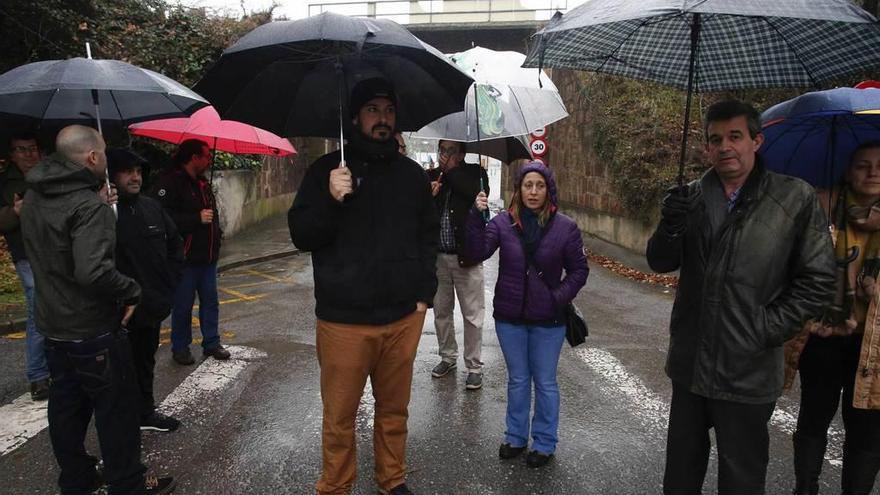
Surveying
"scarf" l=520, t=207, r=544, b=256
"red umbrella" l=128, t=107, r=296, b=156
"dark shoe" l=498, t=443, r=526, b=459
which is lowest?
"dark shoe" l=498, t=443, r=526, b=459

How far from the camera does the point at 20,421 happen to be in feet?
12.8

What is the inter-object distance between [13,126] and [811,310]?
480 cm

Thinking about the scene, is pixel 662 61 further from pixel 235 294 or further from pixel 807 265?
pixel 235 294

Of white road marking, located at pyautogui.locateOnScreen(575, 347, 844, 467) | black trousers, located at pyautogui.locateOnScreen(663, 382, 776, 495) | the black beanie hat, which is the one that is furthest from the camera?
white road marking, located at pyautogui.locateOnScreen(575, 347, 844, 467)

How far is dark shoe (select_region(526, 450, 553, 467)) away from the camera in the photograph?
3385mm

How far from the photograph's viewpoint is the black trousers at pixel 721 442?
2.38m

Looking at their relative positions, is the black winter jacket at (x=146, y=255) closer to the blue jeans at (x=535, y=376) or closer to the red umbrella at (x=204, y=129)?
the red umbrella at (x=204, y=129)

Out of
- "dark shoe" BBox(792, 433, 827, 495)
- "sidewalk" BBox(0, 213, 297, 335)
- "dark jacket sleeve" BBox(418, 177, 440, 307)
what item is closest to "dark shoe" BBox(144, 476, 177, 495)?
"dark jacket sleeve" BBox(418, 177, 440, 307)

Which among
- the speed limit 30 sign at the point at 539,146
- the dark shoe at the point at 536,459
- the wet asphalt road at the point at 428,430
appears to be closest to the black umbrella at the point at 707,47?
the dark shoe at the point at 536,459

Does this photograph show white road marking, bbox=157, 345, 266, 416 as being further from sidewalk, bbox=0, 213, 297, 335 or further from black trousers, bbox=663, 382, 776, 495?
sidewalk, bbox=0, 213, 297, 335

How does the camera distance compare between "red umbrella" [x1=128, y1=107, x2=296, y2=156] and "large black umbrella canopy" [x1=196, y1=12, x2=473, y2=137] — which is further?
"red umbrella" [x1=128, y1=107, x2=296, y2=156]

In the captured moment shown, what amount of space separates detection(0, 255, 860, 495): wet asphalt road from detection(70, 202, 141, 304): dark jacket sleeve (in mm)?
1296

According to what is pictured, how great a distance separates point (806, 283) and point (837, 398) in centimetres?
105

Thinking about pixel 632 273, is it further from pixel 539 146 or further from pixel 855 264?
pixel 855 264
